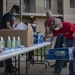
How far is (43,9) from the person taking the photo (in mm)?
37594

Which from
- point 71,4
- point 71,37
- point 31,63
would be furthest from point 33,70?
point 71,4

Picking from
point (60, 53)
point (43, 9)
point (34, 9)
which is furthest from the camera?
point (43, 9)

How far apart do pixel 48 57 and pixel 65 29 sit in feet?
3.11

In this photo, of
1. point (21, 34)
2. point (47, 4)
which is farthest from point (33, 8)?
point (21, 34)

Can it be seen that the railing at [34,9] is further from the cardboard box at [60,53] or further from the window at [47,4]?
the cardboard box at [60,53]

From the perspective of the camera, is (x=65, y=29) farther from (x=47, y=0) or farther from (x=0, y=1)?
(x=47, y=0)

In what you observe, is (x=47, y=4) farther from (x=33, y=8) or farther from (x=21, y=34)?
(x=21, y=34)

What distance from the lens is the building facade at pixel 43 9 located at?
37009 mm

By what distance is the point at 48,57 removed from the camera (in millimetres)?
5914

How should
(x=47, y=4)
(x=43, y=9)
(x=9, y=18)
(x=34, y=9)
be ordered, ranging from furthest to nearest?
(x=47, y=4) → (x=43, y=9) → (x=34, y=9) → (x=9, y=18)

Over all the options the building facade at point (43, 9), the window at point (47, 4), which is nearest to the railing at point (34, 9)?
the building facade at point (43, 9)

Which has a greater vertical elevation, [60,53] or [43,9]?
[43,9]

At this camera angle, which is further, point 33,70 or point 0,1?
point 0,1

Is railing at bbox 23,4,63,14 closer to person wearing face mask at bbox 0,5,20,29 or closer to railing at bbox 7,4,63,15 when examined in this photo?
railing at bbox 7,4,63,15
